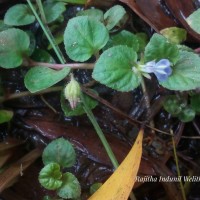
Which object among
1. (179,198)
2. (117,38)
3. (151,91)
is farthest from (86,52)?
(179,198)

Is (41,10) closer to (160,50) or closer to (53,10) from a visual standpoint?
(53,10)

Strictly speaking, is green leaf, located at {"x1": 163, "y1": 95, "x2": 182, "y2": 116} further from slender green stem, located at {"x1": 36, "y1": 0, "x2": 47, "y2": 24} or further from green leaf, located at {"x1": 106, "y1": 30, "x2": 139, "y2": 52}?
slender green stem, located at {"x1": 36, "y1": 0, "x2": 47, "y2": 24}

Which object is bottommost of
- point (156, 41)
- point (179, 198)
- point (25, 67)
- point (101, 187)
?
point (179, 198)

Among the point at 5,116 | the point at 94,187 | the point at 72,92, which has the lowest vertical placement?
the point at 94,187

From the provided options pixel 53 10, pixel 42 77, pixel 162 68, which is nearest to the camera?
pixel 162 68

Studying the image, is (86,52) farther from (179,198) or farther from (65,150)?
(179,198)

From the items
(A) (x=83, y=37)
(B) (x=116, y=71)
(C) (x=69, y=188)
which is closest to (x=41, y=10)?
(A) (x=83, y=37)
